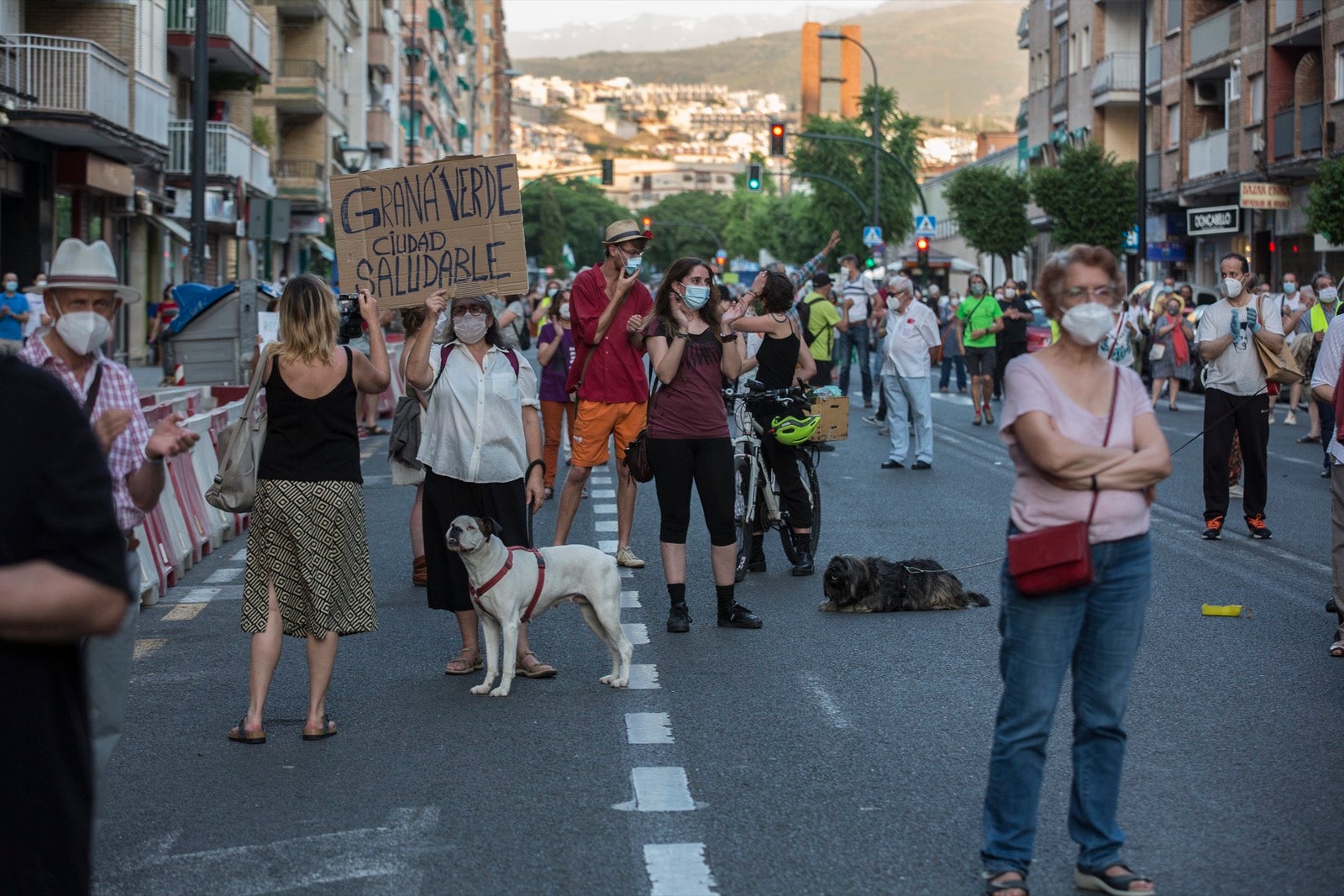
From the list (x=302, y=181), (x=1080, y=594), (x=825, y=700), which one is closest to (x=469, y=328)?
(x=825, y=700)

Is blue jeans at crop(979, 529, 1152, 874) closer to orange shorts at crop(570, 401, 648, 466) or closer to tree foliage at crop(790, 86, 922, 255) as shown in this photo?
orange shorts at crop(570, 401, 648, 466)

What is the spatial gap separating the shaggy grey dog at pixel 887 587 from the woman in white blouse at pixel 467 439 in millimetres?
2195

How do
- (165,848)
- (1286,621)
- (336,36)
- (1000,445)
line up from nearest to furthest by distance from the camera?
(165,848) < (1286,621) < (1000,445) < (336,36)

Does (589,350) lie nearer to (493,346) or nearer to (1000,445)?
(493,346)

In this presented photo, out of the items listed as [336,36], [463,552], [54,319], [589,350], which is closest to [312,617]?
[463,552]

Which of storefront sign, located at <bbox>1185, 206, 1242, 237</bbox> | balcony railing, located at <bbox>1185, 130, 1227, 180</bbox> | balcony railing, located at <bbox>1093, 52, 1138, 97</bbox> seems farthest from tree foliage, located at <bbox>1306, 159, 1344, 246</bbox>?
balcony railing, located at <bbox>1093, 52, 1138, 97</bbox>

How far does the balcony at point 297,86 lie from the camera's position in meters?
52.4

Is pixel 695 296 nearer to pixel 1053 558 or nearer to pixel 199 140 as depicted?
pixel 1053 558

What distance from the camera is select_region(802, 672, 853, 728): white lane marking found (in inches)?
275

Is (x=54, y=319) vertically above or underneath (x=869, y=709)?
above

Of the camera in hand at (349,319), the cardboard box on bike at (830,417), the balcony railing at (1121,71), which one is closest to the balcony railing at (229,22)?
the balcony railing at (1121,71)

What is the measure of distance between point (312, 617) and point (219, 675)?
149cm

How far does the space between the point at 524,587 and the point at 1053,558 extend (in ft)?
10.3

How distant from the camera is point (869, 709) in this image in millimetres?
7230
